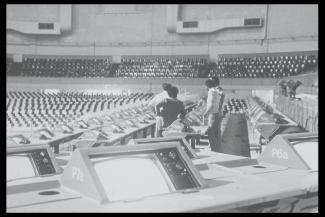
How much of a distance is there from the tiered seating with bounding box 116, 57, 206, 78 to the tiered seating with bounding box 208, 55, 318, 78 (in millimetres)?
1156

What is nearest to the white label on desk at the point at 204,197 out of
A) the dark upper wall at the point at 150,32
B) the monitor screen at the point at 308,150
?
the monitor screen at the point at 308,150

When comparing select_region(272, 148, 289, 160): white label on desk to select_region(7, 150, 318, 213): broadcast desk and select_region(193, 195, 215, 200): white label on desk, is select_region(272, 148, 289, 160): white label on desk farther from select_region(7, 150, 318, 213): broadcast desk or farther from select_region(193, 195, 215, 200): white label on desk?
select_region(193, 195, 215, 200): white label on desk

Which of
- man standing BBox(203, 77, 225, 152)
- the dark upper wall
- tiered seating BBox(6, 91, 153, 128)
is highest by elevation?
the dark upper wall

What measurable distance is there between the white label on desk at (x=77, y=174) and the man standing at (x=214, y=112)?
14.6 feet

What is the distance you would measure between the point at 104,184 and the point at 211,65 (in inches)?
953

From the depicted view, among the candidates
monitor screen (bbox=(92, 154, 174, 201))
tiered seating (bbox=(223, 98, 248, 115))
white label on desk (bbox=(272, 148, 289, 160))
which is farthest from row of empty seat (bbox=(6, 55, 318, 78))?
monitor screen (bbox=(92, 154, 174, 201))

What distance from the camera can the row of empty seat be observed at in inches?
934

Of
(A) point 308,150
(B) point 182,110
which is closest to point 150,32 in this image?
(B) point 182,110

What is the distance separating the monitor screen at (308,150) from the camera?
105 inches

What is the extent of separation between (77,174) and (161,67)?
25.0m

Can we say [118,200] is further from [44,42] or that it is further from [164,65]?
[44,42]

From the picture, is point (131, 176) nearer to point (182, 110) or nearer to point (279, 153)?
point (279, 153)

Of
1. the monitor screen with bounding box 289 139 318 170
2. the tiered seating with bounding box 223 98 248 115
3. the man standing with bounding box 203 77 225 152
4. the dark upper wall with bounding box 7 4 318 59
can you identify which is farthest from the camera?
the dark upper wall with bounding box 7 4 318 59

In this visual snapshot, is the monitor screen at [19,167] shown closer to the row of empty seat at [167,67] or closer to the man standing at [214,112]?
the man standing at [214,112]
